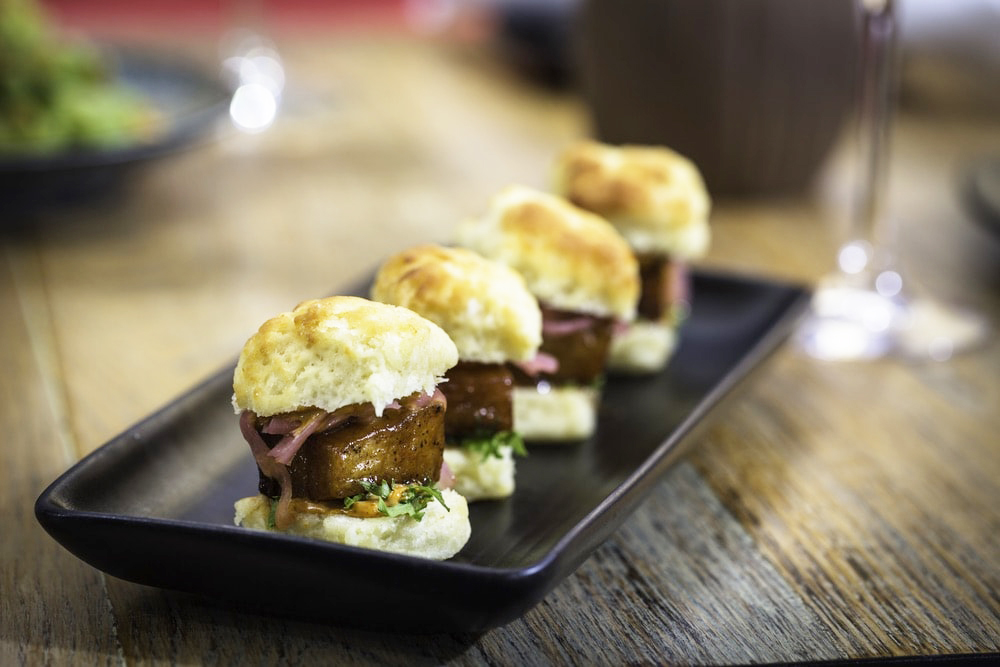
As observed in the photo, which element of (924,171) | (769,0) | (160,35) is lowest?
(924,171)

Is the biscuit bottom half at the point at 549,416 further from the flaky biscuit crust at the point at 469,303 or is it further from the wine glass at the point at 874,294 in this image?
the wine glass at the point at 874,294

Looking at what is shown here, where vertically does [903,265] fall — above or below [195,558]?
below

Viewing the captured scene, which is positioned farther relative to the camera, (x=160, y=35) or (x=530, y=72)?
(x=160, y=35)

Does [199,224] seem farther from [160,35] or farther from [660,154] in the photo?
[160,35]

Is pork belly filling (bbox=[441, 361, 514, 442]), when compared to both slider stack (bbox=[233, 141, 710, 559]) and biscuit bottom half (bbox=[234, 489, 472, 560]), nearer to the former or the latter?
slider stack (bbox=[233, 141, 710, 559])

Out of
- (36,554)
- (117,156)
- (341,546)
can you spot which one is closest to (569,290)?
(341,546)

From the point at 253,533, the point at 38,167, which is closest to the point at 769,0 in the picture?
the point at 38,167

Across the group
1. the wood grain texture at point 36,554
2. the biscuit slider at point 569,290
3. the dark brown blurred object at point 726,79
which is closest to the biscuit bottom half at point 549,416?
the biscuit slider at point 569,290

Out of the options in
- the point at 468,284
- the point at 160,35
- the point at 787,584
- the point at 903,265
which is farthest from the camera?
the point at 160,35
